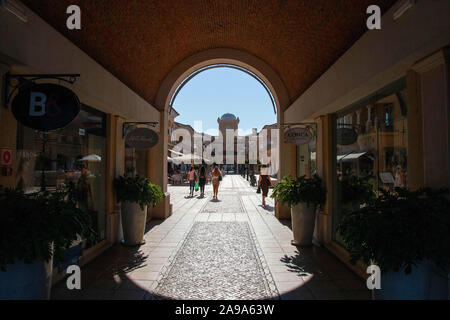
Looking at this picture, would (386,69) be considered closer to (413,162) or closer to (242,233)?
(413,162)

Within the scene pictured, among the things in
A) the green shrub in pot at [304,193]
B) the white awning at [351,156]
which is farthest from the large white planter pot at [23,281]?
the white awning at [351,156]

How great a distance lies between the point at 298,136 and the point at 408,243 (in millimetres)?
4461

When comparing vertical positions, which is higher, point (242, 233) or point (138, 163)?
point (138, 163)

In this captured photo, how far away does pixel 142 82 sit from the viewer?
8.02m

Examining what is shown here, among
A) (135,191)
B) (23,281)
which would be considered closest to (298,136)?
(135,191)

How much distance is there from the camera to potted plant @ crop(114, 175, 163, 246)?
5941 mm

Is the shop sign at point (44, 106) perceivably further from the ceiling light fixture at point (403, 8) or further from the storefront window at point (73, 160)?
the ceiling light fixture at point (403, 8)

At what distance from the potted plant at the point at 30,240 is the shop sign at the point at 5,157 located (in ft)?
2.13

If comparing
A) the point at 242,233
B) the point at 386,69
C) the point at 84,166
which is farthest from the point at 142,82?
the point at 386,69

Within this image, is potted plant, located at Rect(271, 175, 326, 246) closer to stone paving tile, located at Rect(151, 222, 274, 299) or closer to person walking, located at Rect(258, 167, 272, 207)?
stone paving tile, located at Rect(151, 222, 274, 299)

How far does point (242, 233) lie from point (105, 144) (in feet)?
12.7

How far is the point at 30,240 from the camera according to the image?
2457 millimetres

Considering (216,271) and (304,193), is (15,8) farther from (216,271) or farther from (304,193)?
(304,193)

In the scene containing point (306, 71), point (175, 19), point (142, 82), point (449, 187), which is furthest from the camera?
point (142, 82)
